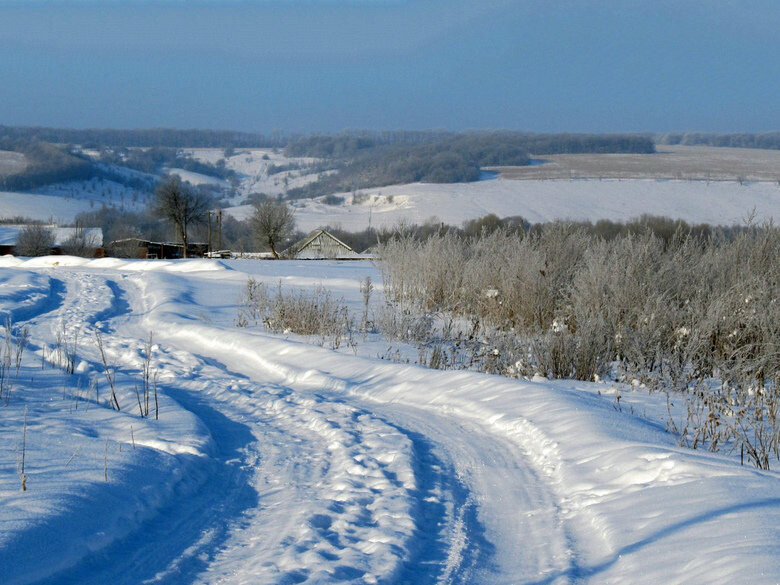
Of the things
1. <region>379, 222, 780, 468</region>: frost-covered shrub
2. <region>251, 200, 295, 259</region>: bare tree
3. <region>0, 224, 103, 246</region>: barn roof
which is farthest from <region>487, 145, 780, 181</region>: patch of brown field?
<region>379, 222, 780, 468</region>: frost-covered shrub

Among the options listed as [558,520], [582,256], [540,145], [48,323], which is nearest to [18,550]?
[558,520]

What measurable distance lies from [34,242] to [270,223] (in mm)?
20528

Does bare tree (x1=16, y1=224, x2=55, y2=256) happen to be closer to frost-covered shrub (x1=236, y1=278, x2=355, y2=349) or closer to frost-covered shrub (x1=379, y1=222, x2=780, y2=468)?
frost-covered shrub (x1=236, y1=278, x2=355, y2=349)

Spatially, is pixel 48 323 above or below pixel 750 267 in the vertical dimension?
below

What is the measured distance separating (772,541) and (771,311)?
17.7ft

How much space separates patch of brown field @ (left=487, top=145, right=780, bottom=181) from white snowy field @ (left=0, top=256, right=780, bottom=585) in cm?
7604

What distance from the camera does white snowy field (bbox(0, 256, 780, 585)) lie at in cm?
301

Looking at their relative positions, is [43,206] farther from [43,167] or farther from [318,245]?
[318,245]

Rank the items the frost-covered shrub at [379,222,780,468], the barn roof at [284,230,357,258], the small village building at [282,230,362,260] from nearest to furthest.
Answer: the frost-covered shrub at [379,222,780,468], the small village building at [282,230,362,260], the barn roof at [284,230,357,258]

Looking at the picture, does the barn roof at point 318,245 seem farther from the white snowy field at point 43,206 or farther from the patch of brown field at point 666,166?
the white snowy field at point 43,206

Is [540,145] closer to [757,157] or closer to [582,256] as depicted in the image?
[757,157]

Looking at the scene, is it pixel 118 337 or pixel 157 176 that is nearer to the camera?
pixel 118 337

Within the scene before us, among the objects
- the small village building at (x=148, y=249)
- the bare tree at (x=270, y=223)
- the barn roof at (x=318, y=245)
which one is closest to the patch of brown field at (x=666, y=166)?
the barn roof at (x=318, y=245)

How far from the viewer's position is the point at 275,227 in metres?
61.2
